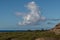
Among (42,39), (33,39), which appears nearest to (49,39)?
(42,39)

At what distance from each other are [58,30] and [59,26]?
6.16 meters

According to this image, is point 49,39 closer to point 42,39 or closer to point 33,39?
point 42,39

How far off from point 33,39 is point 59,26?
53.1 m

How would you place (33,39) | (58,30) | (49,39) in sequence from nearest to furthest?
(49,39), (33,39), (58,30)

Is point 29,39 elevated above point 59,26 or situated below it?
below

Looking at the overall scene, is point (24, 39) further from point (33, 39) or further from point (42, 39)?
point (42, 39)

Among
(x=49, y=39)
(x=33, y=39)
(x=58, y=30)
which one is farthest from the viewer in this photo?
(x=58, y=30)

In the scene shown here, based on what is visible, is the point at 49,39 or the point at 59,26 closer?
the point at 49,39

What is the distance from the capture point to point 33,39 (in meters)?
57.2

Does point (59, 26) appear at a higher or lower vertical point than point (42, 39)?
higher

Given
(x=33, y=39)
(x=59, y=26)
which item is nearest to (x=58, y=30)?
(x=59, y=26)

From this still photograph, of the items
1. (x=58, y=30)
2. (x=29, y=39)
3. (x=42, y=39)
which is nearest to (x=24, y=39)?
(x=29, y=39)

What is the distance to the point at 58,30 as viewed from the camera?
101625 mm

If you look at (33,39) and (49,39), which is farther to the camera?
(33,39)
